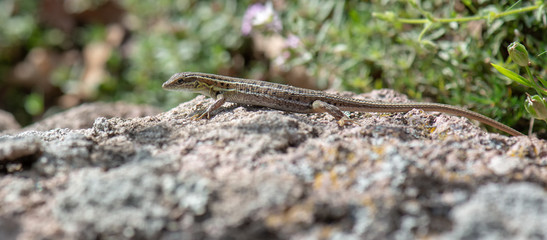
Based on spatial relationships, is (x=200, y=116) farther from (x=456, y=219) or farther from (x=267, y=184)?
(x=456, y=219)

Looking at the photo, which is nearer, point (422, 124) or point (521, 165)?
point (521, 165)

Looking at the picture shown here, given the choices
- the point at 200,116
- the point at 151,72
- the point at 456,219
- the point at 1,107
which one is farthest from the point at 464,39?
the point at 1,107

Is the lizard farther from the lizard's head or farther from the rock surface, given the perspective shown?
the rock surface

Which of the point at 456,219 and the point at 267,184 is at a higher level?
the point at 267,184

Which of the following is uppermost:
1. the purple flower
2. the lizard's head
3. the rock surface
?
the purple flower

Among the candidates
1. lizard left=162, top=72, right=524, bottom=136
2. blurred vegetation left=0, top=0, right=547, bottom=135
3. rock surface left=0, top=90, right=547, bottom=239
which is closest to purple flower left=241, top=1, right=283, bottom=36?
blurred vegetation left=0, top=0, right=547, bottom=135

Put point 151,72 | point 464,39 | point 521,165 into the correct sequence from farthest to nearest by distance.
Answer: point 151,72 → point 464,39 → point 521,165
